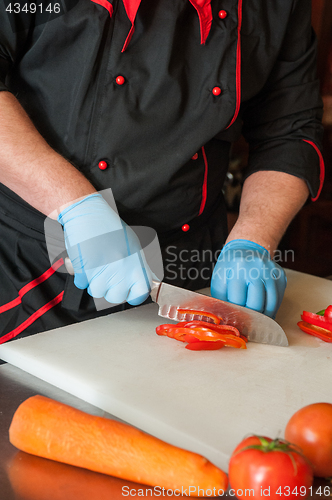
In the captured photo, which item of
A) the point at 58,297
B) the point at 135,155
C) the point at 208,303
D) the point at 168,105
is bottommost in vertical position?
the point at 58,297

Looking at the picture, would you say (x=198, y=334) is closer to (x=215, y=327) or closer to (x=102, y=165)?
(x=215, y=327)

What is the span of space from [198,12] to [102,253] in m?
0.66

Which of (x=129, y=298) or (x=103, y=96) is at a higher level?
(x=103, y=96)

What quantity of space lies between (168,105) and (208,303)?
20.6 inches

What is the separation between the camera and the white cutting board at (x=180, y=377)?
0.72 m

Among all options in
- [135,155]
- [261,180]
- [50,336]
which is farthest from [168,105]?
[50,336]

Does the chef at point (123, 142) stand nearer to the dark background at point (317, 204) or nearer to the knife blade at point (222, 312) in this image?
the knife blade at point (222, 312)

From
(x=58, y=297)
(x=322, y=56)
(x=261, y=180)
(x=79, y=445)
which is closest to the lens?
(x=79, y=445)

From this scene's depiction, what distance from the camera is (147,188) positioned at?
3.90 ft

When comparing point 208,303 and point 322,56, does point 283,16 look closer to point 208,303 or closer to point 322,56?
point 208,303

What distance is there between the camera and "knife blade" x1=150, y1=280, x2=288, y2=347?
1.01 metres

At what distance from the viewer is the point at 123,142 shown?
1.15 metres

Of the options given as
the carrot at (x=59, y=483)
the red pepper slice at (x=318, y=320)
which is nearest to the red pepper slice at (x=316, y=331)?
the red pepper slice at (x=318, y=320)

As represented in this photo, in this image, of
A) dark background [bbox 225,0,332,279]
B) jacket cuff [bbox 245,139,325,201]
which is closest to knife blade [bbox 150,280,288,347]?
jacket cuff [bbox 245,139,325,201]
